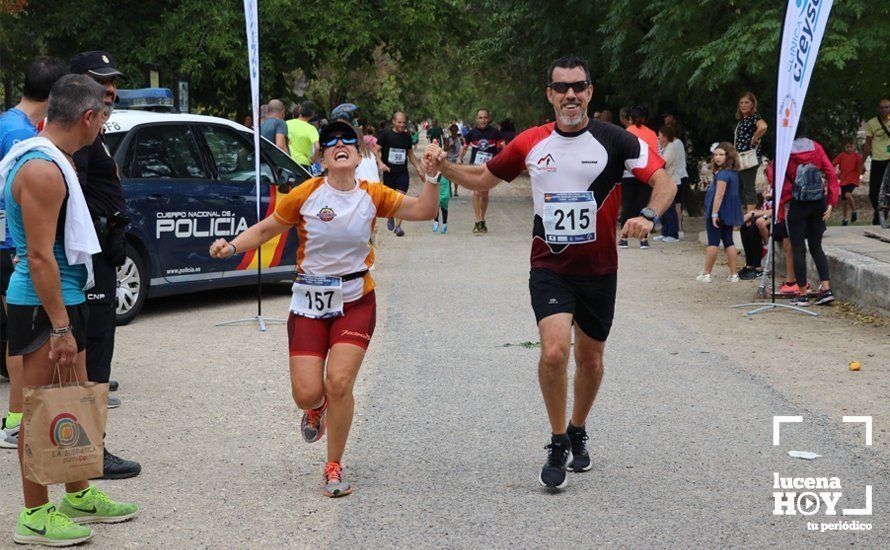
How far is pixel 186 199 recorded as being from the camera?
11.4 meters

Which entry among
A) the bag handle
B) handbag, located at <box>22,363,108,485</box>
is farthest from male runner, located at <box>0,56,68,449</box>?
handbag, located at <box>22,363,108,485</box>

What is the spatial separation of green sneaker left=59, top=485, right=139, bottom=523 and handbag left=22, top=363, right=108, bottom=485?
1.04 feet

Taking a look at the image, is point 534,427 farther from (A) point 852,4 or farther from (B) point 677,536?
(A) point 852,4

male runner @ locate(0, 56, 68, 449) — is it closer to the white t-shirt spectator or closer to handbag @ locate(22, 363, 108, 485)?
handbag @ locate(22, 363, 108, 485)

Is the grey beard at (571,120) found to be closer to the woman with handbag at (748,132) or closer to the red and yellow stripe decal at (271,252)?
the red and yellow stripe decal at (271,252)

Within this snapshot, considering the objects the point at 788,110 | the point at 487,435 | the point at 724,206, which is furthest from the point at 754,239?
the point at 487,435

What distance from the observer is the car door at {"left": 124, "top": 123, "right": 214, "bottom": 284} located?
11039mm

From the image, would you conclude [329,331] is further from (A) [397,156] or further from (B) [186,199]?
(A) [397,156]

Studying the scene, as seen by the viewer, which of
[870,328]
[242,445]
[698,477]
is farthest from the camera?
[870,328]

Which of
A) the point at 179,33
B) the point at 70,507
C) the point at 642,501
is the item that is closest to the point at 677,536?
the point at 642,501

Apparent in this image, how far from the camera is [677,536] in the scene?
5055 millimetres

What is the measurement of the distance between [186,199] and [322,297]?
229 inches

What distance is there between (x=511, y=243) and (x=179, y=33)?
31.7 feet

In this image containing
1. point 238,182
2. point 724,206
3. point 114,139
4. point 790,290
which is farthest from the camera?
point 724,206
